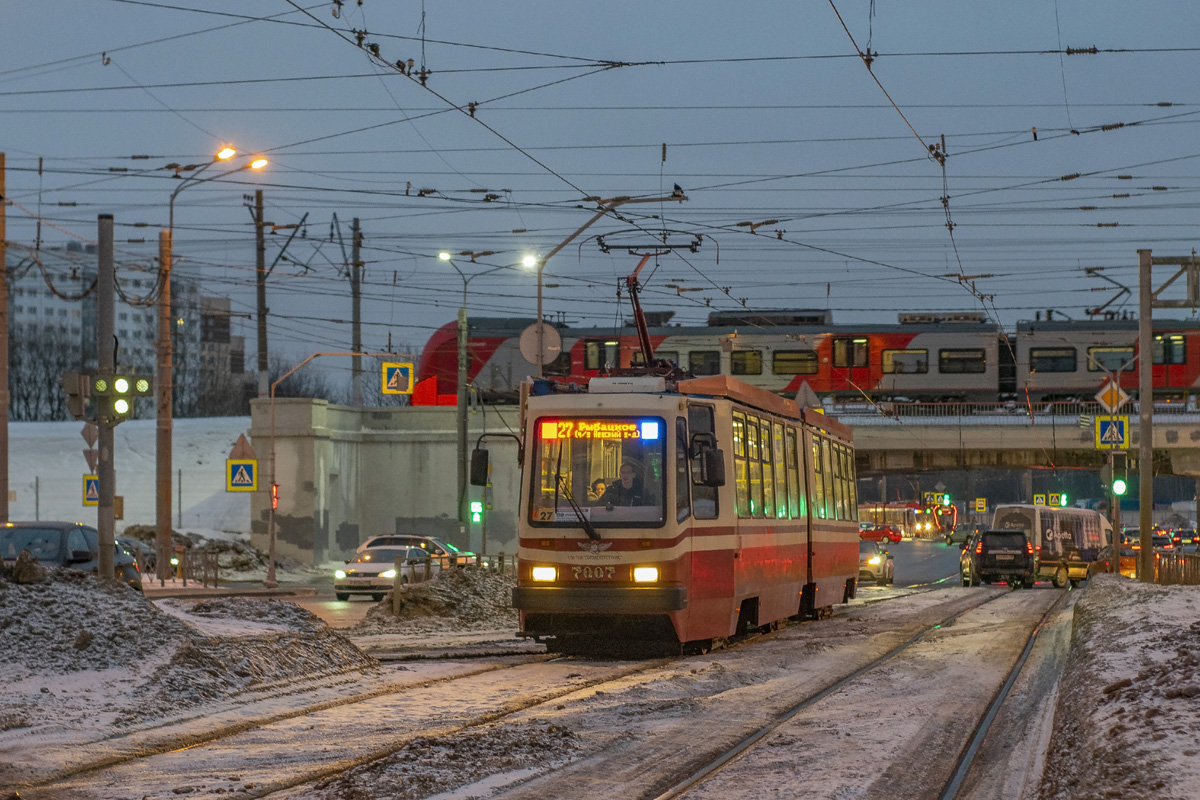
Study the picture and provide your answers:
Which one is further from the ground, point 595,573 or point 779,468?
point 779,468

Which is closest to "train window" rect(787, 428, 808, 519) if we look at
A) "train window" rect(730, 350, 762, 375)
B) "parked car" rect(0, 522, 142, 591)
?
"parked car" rect(0, 522, 142, 591)

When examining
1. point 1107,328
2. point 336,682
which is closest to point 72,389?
point 336,682

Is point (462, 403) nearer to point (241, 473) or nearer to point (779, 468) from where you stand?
point (241, 473)

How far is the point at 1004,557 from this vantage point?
38781mm

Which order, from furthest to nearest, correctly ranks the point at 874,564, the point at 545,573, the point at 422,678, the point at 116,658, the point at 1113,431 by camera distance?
the point at 874,564
the point at 1113,431
the point at 545,573
the point at 422,678
the point at 116,658

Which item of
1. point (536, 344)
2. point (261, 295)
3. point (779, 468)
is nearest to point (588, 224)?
point (536, 344)

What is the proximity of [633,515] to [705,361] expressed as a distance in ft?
120

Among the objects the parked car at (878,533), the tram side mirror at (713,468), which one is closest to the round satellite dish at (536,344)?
the tram side mirror at (713,468)

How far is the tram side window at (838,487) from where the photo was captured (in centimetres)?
2323

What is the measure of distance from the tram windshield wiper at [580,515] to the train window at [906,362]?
38.3m

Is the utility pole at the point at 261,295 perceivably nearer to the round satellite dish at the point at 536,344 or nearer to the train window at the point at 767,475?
the round satellite dish at the point at 536,344

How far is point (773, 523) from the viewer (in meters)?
18.5

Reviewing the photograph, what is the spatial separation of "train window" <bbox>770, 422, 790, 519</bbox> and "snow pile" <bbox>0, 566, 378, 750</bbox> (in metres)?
6.67

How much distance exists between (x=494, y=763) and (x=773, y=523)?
1031 cm
